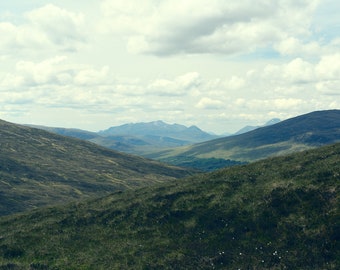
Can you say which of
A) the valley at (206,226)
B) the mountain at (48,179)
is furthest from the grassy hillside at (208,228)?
the mountain at (48,179)

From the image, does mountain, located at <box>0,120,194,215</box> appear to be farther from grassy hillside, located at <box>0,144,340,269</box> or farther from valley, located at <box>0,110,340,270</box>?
grassy hillside, located at <box>0,144,340,269</box>

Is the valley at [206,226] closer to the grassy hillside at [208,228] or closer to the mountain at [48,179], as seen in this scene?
the grassy hillside at [208,228]

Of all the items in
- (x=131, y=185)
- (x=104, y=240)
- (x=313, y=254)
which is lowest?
(x=131, y=185)

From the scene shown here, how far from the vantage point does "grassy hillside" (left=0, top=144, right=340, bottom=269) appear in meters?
30.8

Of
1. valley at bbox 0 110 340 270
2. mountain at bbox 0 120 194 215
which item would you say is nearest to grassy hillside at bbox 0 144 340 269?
valley at bbox 0 110 340 270

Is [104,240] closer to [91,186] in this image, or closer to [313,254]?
[313,254]

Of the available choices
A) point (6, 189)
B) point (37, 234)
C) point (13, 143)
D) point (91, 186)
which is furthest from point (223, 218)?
point (13, 143)

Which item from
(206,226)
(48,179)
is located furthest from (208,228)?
(48,179)

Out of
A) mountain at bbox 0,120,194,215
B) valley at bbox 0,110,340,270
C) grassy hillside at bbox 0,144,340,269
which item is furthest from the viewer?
mountain at bbox 0,120,194,215

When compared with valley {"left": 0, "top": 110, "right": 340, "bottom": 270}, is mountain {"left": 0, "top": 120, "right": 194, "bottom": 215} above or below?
below

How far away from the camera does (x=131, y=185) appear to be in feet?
513

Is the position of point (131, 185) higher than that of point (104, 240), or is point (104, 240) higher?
point (104, 240)

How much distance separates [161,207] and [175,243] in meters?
10.6

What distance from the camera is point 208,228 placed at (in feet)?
123
